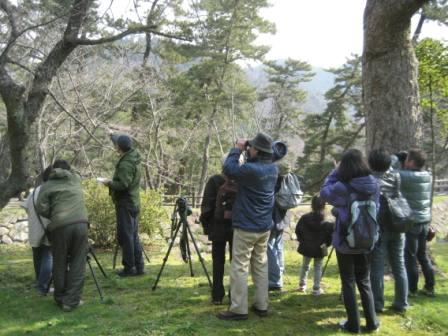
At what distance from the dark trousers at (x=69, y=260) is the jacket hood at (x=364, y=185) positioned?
2851 millimetres

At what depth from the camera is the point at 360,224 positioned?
12.3 ft

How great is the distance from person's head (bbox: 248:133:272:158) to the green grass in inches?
63.2

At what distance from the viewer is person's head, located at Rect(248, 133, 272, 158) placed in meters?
4.02

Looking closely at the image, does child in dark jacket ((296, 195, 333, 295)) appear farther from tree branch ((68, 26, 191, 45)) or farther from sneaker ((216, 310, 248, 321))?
tree branch ((68, 26, 191, 45))

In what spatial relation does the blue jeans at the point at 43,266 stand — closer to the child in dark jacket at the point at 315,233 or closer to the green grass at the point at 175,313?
the green grass at the point at 175,313

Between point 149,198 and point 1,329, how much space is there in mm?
4622

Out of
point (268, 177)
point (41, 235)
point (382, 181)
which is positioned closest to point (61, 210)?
point (41, 235)

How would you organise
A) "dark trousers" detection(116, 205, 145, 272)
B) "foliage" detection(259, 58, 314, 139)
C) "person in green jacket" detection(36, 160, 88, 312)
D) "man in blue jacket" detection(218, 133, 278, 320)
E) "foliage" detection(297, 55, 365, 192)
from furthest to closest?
"foliage" detection(259, 58, 314, 139) → "foliage" detection(297, 55, 365, 192) → "dark trousers" detection(116, 205, 145, 272) → "person in green jacket" detection(36, 160, 88, 312) → "man in blue jacket" detection(218, 133, 278, 320)

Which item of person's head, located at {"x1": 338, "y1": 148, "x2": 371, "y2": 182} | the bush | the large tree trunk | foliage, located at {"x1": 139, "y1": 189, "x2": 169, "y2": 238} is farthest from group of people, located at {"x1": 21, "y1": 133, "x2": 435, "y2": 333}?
foliage, located at {"x1": 139, "y1": 189, "x2": 169, "y2": 238}

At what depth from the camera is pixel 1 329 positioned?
4.15 m

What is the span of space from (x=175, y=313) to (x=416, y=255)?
9.33ft

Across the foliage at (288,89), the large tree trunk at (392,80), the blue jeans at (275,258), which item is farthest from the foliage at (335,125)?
the blue jeans at (275,258)

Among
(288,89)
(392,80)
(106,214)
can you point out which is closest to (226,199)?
(392,80)

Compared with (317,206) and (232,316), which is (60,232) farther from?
(317,206)
